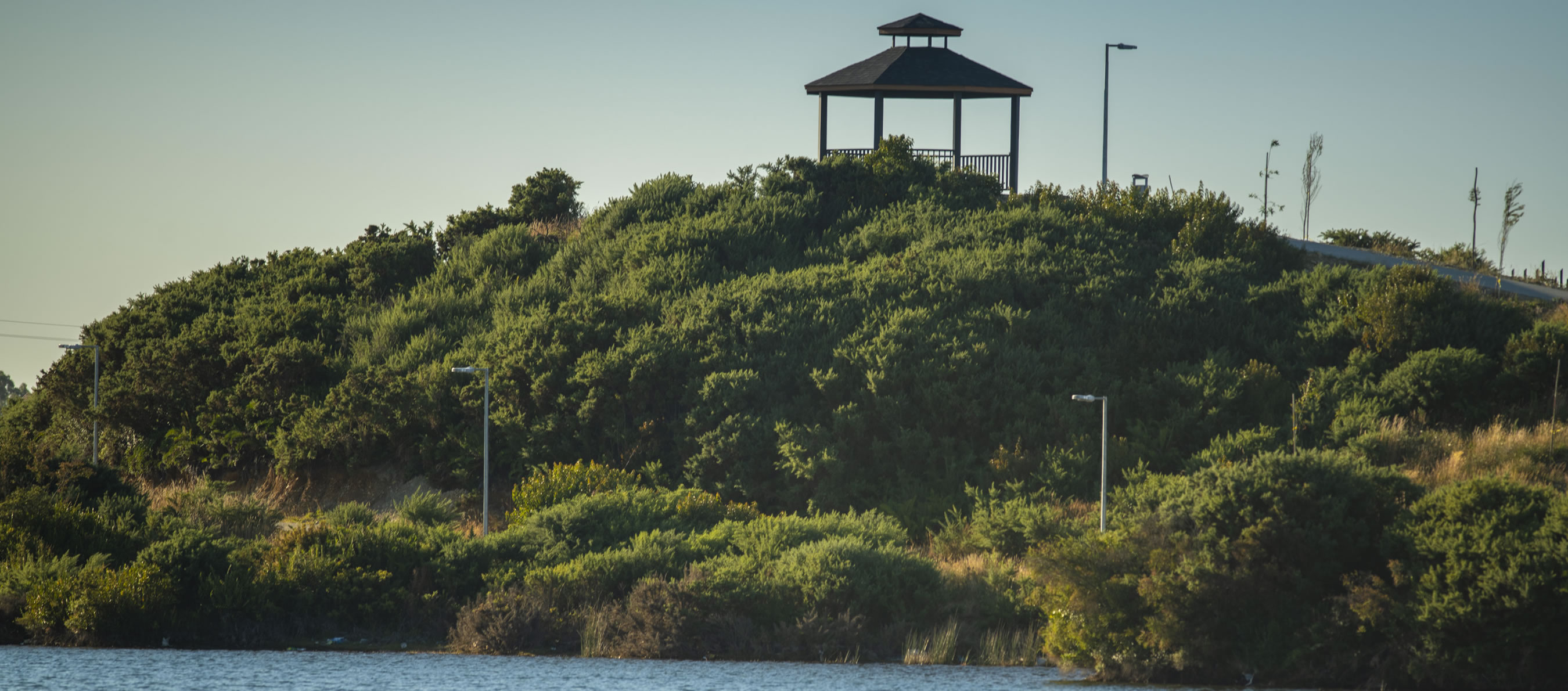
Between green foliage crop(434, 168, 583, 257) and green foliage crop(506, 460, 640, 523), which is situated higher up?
green foliage crop(434, 168, 583, 257)

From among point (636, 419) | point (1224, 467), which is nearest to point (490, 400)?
point (636, 419)

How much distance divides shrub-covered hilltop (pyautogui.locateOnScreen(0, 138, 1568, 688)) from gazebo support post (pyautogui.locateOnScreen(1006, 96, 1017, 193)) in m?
1.26

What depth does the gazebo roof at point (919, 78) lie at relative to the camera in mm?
44625

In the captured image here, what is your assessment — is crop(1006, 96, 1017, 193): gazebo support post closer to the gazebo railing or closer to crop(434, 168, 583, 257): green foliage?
the gazebo railing

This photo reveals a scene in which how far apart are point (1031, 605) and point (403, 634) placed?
12.7m

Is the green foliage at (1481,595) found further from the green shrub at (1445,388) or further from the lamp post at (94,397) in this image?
the lamp post at (94,397)

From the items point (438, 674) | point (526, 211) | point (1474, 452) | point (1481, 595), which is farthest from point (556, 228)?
point (1481, 595)

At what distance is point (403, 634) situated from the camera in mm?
29953

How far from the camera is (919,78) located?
44.8 metres

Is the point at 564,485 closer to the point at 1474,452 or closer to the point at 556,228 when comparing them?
the point at 556,228

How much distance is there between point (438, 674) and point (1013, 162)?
28.1 meters

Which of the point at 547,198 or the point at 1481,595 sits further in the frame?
the point at 547,198

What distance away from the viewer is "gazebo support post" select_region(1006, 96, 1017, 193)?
4697cm

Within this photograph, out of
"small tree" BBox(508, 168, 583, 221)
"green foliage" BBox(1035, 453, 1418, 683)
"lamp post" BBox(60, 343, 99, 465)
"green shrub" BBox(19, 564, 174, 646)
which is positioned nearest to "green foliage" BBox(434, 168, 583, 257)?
"small tree" BBox(508, 168, 583, 221)
